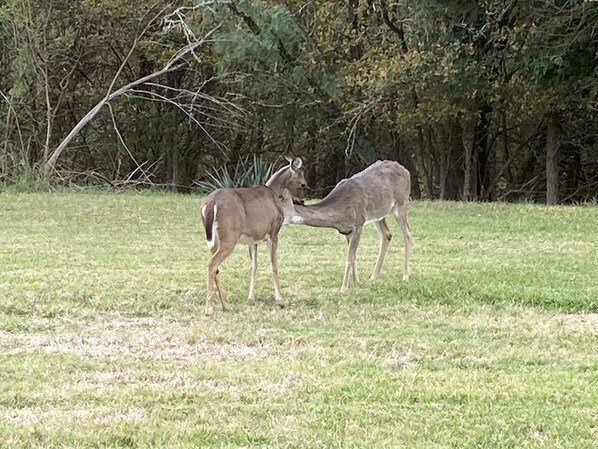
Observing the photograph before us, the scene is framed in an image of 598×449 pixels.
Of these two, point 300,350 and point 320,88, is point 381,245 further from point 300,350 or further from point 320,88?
point 320,88

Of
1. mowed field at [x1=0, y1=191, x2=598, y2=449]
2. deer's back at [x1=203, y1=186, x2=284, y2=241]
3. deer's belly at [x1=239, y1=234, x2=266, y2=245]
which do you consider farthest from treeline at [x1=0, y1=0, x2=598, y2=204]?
deer's belly at [x1=239, y1=234, x2=266, y2=245]

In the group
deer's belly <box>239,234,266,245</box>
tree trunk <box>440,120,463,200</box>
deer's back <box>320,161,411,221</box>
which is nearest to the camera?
deer's belly <box>239,234,266,245</box>

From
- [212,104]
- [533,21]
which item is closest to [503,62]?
[533,21]

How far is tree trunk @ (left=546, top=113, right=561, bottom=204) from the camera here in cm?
2319

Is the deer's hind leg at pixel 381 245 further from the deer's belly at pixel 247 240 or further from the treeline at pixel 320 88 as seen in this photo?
the treeline at pixel 320 88

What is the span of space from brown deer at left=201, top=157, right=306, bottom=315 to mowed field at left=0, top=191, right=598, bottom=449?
1.16 ft

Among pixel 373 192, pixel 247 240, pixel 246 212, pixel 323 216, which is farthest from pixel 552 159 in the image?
pixel 246 212

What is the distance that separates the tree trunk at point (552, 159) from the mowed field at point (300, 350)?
1171cm

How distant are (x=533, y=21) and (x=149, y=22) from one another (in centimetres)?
1008

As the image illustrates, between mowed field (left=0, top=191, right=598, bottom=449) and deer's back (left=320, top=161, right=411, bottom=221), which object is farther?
deer's back (left=320, top=161, right=411, bottom=221)

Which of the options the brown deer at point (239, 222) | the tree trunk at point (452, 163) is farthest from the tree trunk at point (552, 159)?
the brown deer at point (239, 222)

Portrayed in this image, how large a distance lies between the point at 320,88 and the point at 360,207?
48.4 ft

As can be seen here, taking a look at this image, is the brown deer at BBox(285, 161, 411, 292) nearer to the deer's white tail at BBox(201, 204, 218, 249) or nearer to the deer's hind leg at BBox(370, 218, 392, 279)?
the deer's hind leg at BBox(370, 218, 392, 279)

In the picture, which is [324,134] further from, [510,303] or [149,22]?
[510,303]
